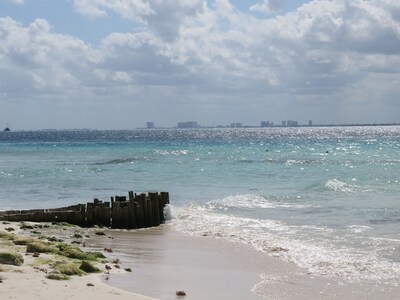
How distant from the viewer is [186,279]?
15367 mm

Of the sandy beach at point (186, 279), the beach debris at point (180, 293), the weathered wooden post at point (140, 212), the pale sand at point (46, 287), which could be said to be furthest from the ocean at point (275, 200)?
the pale sand at point (46, 287)

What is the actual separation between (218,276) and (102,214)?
1019 centimetres

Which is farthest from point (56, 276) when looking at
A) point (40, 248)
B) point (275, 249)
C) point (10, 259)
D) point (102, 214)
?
point (102, 214)

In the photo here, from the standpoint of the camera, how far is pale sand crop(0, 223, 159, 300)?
39.8 ft

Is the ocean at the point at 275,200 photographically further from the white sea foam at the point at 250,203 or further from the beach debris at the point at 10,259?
the beach debris at the point at 10,259

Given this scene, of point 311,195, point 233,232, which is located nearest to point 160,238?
point 233,232

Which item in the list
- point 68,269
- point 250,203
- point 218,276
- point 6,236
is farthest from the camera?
point 250,203

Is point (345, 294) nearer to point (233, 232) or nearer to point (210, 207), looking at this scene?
point (233, 232)

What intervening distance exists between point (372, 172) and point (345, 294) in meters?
39.2

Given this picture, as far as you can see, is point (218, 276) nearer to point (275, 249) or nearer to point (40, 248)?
point (275, 249)

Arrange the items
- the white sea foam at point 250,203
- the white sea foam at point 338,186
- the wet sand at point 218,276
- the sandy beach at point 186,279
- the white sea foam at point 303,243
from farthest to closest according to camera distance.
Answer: the white sea foam at point 338,186, the white sea foam at point 250,203, the white sea foam at point 303,243, the wet sand at point 218,276, the sandy beach at point 186,279

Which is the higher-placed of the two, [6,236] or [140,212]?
[6,236]

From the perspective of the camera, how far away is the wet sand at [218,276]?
1418 centimetres

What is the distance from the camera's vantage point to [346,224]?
2567 centimetres
